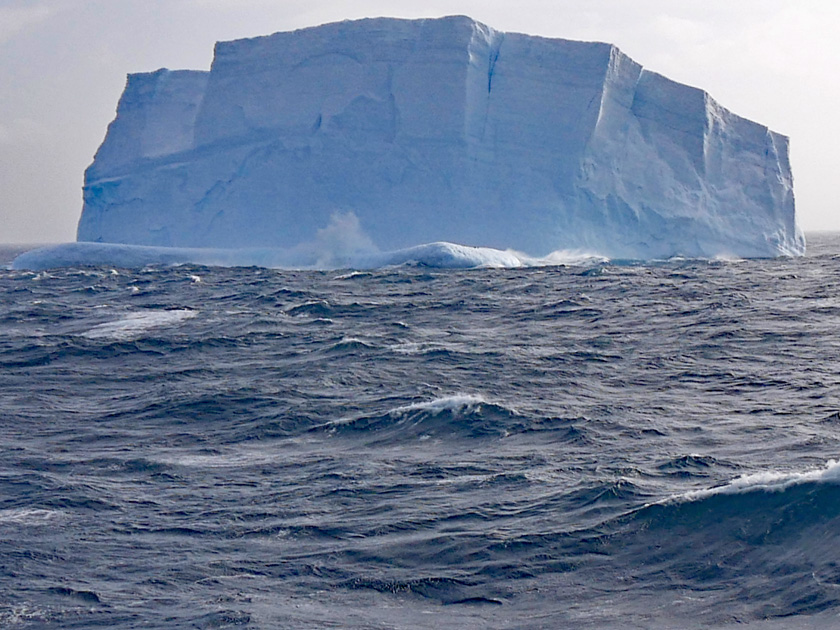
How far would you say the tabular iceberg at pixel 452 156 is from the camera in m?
23.2

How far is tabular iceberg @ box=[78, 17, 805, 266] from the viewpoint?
76.2 ft

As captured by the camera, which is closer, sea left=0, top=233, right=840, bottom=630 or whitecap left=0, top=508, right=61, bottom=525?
sea left=0, top=233, right=840, bottom=630

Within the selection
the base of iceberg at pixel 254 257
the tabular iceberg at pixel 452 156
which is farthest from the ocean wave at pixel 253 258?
the tabular iceberg at pixel 452 156

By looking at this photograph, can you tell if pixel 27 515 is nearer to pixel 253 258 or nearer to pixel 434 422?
pixel 434 422

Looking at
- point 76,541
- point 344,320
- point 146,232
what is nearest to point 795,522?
point 76,541

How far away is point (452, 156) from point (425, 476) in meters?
18.1

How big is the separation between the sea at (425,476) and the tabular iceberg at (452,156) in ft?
36.4

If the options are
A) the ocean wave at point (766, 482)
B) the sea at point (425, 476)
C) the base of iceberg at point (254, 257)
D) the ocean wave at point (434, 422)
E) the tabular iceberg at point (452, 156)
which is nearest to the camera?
the sea at point (425, 476)

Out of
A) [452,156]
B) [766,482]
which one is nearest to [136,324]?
[766,482]

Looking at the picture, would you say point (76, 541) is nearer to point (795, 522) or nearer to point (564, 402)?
point (795, 522)

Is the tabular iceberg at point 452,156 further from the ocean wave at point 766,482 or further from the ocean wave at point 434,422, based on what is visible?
the ocean wave at point 766,482

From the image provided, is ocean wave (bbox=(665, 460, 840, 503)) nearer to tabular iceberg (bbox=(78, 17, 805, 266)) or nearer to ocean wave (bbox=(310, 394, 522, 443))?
ocean wave (bbox=(310, 394, 522, 443))

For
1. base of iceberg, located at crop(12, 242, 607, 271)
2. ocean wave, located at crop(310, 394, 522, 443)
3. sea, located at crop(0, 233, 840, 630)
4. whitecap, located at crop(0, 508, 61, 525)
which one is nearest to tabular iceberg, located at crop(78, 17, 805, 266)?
base of iceberg, located at crop(12, 242, 607, 271)

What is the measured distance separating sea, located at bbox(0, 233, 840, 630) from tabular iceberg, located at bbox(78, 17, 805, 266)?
1110 centimetres
